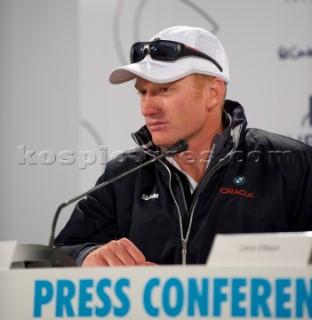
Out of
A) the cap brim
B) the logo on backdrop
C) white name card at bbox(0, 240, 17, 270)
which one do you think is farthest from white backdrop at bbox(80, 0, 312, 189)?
white name card at bbox(0, 240, 17, 270)

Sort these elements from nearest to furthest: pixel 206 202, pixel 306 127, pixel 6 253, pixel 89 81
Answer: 1. pixel 6 253
2. pixel 206 202
3. pixel 306 127
4. pixel 89 81

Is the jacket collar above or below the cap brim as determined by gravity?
below

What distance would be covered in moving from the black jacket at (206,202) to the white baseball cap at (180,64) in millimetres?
166

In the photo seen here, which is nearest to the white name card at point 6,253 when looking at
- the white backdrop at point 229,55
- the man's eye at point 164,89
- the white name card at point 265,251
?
the white name card at point 265,251

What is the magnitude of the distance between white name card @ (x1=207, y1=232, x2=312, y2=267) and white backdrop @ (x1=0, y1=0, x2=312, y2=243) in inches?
54.2

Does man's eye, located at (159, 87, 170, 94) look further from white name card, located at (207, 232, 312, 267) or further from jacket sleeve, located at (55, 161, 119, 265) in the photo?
white name card, located at (207, 232, 312, 267)

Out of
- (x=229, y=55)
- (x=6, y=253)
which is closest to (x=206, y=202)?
(x=229, y=55)

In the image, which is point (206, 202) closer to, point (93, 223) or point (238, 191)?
point (238, 191)

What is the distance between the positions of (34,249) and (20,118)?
60.6 inches

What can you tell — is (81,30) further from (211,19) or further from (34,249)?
(34,249)

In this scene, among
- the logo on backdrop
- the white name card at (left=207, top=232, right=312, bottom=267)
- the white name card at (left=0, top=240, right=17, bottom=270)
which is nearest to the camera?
the white name card at (left=207, top=232, right=312, bottom=267)

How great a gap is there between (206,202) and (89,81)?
0.86 m

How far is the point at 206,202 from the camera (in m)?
1.85

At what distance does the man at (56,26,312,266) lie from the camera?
1.83m
